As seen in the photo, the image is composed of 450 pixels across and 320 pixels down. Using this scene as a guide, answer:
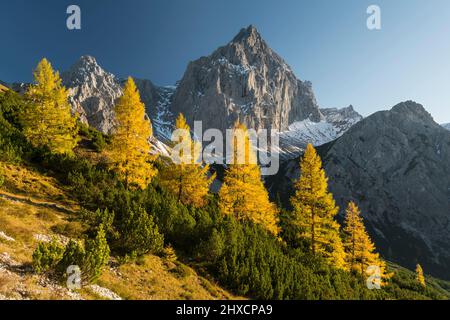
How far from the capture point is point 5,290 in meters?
6.94

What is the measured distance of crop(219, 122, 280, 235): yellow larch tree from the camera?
24562 millimetres

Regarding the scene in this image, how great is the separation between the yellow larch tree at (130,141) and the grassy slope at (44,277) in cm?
429

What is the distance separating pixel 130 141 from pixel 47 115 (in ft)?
26.6

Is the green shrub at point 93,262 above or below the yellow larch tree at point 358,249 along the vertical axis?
above

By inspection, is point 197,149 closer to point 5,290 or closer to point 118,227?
point 118,227

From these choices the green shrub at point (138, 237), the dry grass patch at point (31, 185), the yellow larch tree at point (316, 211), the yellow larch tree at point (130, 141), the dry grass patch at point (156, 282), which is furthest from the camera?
the yellow larch tree at point (316, 211)

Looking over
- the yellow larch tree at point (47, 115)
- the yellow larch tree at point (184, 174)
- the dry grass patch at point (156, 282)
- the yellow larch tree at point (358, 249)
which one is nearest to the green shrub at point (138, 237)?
the dry grass patch at point (156, 282)

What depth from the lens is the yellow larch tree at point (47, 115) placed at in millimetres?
21875

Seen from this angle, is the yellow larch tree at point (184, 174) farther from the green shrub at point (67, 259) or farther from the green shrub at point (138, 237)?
the green shrub at point (67, 259)

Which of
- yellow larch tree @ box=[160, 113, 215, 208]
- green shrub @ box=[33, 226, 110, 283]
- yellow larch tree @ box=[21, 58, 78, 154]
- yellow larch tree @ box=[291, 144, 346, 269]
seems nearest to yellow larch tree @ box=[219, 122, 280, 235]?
yellow larch tree @ box=[160, 113, 215, 208]

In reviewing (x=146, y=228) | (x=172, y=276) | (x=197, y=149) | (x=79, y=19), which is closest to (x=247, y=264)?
(x=172, y=276)

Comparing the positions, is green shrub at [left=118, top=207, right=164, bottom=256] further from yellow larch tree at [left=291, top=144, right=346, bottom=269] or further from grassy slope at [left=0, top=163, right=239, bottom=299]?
yellow larch tree at [left=291, top=144, right=346, bottom=269]
